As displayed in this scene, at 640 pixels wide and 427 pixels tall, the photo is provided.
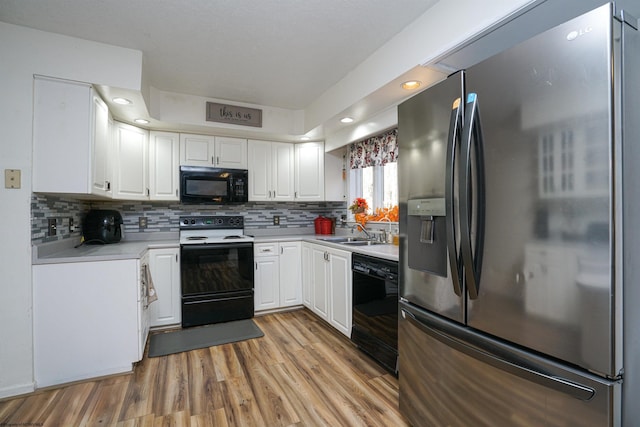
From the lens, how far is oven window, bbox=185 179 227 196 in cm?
335

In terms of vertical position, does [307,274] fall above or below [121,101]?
below

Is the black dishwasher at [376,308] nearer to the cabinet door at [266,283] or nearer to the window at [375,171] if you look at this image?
the window at [375,171]

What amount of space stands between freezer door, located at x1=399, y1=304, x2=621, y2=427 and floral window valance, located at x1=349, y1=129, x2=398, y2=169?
176 cm

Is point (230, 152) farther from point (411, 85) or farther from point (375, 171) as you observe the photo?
point (411, 85)

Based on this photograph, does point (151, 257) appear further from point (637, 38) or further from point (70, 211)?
point (637, 38)

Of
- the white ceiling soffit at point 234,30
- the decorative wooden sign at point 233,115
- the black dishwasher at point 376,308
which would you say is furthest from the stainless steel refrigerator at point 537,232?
the decorative wooden sign at point 233,115

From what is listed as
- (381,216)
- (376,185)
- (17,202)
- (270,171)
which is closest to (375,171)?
(376,185)

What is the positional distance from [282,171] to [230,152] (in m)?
0.65

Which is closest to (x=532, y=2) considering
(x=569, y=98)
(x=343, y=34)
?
(x=569, y=98)

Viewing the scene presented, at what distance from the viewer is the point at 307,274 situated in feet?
11.5

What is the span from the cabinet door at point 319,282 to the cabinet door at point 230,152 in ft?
4.35

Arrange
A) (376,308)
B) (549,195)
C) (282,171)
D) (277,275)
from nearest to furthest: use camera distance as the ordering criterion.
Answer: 1. (549,195)
2. (376,308)
3. (277,275)
4. (282,171)

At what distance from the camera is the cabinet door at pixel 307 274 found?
11.3 ft

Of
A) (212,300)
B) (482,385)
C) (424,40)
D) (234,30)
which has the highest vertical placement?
(234,30)
